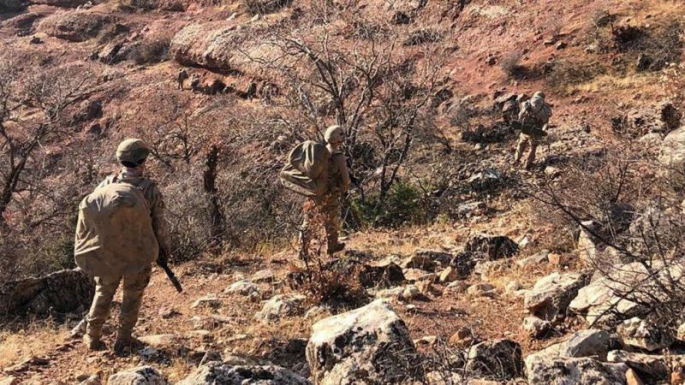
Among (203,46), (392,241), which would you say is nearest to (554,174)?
(392,241)

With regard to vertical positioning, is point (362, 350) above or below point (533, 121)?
above

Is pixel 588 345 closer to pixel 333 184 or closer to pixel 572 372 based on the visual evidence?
pixel 572 372

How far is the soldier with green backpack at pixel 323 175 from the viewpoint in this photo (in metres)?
6.10

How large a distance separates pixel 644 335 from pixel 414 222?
5.54m

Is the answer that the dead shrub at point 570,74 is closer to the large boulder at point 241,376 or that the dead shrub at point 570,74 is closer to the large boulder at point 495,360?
the large boulder at point 495,360

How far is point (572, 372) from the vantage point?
8.38ft

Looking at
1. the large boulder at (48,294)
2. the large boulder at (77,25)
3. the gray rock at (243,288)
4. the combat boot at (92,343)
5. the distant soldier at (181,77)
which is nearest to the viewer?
the combat boot at (92,343)

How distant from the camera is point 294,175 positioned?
632 cm

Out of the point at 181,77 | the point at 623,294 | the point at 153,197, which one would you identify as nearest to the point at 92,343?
the point at 153,197

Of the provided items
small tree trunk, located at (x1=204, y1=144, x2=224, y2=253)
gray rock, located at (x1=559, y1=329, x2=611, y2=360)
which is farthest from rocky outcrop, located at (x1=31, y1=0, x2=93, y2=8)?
gray rock, located at (x1=559, y1=329, x2=611, y2=360)

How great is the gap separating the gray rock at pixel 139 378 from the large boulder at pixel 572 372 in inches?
67.9

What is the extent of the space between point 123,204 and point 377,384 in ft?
5.93

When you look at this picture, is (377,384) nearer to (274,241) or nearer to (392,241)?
(392,241)

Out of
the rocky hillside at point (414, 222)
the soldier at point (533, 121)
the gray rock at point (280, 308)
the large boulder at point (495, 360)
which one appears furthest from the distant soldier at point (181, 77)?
the large boulder at point (495, 360)
